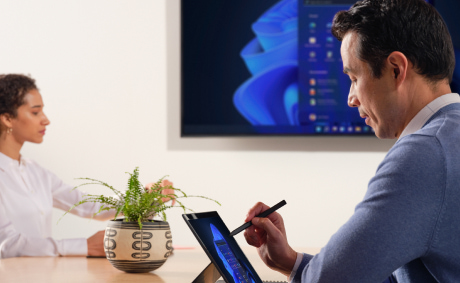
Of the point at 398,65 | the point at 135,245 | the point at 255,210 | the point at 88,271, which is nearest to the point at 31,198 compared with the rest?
the point at 88,271

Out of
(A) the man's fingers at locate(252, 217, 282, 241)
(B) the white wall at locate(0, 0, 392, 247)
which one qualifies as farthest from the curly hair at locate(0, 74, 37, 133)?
(A) the man's fingers at locate(252, 217, 282, 241)

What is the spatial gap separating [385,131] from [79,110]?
99.5 inches

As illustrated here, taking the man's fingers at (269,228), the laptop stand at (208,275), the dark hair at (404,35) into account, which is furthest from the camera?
the laptop stand at (208,275)

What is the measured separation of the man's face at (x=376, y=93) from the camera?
3.80 ft

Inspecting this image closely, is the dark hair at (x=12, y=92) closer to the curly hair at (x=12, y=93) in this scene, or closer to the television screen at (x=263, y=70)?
the curly hair at (x=12, y=93)

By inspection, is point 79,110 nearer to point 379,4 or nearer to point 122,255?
point 122,255

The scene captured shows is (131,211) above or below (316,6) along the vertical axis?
below

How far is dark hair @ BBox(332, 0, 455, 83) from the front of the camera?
110 centimetres

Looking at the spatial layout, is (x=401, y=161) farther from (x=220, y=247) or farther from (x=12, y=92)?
(x=12, y=92)

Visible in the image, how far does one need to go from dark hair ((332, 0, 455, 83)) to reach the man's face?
0.02m

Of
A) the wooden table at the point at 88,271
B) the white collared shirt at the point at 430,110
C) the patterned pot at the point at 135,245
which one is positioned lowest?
the wooden table at the point at 88,271

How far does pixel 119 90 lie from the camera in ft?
11.0

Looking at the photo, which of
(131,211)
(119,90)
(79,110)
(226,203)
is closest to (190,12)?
(119,90)

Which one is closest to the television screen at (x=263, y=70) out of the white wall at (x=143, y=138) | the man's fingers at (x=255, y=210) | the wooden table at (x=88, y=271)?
the white wall at (x=143, y=138)
